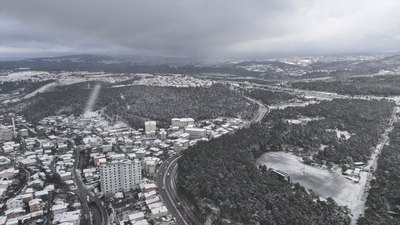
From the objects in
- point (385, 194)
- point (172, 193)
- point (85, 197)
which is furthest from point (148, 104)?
point (385, 194)

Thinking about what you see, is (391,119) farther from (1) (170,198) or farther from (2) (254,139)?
(1) (170,198)

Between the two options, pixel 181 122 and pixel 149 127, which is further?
pixel 181 122

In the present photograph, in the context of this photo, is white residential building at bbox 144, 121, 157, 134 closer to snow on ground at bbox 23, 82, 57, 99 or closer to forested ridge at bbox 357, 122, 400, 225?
forested ridge at bbox 357, 122, 400, 225

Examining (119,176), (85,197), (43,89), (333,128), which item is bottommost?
(85,197)

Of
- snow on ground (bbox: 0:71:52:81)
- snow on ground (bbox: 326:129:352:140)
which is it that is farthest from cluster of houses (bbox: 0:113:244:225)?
snow on ground (bbox: 0:71:52:81)

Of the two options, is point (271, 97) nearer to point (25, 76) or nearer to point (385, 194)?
point (385, 194)

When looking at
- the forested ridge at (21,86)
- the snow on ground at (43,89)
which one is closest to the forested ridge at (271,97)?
the snow on ground at (43,89)

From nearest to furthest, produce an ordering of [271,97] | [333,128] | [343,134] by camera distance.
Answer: [343,134], [333,128], [271,97]

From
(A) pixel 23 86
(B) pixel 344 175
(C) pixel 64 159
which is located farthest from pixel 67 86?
(B) pixel 344 175
